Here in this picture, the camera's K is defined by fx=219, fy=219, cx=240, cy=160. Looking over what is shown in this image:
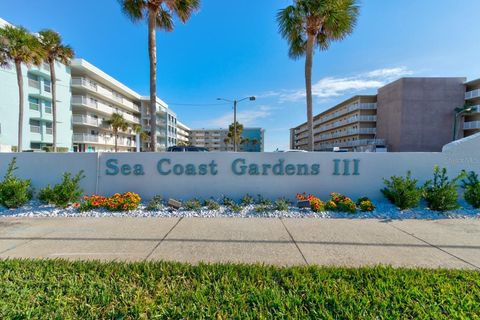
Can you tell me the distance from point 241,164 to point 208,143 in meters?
120

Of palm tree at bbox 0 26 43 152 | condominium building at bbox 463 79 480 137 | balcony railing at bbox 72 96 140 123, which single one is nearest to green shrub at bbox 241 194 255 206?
palm tree at bbox 0 26 43 152

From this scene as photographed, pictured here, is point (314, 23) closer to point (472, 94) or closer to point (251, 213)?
point (251, 213)

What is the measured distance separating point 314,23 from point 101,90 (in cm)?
3778

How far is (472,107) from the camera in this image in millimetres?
37594

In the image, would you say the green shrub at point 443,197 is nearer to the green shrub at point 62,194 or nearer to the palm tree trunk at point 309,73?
the palm tree trunk at point 309,73

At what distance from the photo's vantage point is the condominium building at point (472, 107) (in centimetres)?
3827

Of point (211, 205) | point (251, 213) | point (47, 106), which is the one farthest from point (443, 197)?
point (47, 106)

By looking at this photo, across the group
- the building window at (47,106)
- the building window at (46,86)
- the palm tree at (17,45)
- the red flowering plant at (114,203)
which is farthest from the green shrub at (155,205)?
the building window at (46,86)

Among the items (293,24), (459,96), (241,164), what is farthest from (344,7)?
(459,96)

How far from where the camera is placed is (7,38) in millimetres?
17422

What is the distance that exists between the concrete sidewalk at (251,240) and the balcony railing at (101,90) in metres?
34.8

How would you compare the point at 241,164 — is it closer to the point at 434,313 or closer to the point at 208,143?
the point at 434,313

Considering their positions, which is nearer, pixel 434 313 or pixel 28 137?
pixel 434 313

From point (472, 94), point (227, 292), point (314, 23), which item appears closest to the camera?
point (227, 292)
